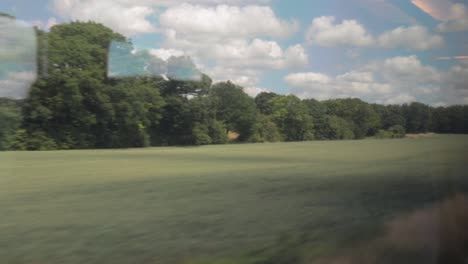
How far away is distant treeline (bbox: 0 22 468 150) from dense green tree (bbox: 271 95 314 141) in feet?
0.09

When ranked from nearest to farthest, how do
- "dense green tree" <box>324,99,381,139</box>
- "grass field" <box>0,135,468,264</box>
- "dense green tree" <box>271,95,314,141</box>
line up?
1. "grass field" <box>0,135,468,264</box>
2. "dense green tree" <box>271,95,314,141</box>
3. "dense green tree" <box>324,99,381,139</box>

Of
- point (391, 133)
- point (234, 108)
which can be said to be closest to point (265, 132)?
point (234, 108)

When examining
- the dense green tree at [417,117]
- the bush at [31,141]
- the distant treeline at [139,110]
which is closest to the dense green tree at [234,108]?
the distant treeline at [139,110]

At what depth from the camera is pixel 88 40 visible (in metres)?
4.80

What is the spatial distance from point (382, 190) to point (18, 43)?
5.13 m

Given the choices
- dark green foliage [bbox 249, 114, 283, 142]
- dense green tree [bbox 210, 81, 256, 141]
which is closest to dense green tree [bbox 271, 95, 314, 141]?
dark green foliage [bbox 249, 114, 283, 142]

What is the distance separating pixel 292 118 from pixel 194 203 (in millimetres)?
4599

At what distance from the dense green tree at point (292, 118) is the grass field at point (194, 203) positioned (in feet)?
3.30

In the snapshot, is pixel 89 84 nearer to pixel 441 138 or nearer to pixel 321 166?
pixel 321 166

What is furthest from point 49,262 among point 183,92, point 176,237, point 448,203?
point 448,203

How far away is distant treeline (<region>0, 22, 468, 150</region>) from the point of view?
Result: 4.56 meters

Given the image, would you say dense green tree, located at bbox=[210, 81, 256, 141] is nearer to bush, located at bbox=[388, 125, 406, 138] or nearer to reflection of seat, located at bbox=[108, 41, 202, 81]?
reflection of seat, located at bbox=[108, 41, 202, 81]

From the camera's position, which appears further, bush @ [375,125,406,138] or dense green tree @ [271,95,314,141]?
bush @ [375,125,406,138]

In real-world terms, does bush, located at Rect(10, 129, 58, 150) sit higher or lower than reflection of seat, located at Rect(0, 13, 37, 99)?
lower
